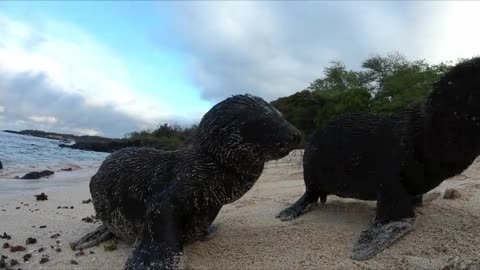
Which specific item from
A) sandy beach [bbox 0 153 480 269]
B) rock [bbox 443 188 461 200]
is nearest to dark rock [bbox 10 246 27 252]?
sandy beach [bbox 0 153 480 269]

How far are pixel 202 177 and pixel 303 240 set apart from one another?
4.09ft

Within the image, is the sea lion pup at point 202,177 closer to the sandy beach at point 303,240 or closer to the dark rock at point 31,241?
the sandy beach at point 303,240

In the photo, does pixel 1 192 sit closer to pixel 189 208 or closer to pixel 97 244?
pixel 97 244

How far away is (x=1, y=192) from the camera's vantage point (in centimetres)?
1184

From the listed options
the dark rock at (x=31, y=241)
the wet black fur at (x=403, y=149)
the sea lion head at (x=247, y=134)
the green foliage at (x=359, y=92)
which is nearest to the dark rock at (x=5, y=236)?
the dark rock at (x=31, y=241)

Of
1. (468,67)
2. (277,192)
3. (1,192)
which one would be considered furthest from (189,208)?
(1,192)

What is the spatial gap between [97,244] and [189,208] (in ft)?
4.83

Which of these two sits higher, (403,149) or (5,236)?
(403,149)

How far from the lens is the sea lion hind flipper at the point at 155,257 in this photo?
389 centimetres

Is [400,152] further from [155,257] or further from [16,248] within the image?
[16,248]

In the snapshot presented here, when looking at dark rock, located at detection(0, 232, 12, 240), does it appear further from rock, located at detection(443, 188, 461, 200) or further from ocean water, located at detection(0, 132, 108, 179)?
ocean water, located at detection(0, 132, 108, 179)

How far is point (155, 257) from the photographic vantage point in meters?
3.95

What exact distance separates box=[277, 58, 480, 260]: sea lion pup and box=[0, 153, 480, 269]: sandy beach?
0.21 m

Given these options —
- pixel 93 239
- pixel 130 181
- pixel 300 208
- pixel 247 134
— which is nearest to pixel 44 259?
pixel 93 239
